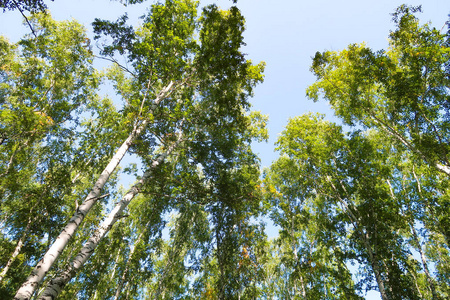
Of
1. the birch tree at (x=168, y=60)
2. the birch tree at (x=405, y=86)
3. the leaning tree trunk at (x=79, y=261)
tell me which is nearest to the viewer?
the leaning tree trunk at (x=79, y=261)

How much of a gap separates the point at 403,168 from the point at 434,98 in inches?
277

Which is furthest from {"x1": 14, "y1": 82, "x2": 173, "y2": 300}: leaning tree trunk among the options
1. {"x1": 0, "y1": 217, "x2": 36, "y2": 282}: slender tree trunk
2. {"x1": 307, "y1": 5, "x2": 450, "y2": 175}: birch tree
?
{"x1": 307, "y1": 5, "x2": 450, "y2": 175}: birch tree

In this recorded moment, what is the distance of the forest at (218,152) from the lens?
842 cm

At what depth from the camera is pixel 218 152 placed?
11156 mm

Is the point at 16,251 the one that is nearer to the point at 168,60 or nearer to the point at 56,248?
the point at 56,248

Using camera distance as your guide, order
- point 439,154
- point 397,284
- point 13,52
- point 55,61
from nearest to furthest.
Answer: point 439,154 < point 397,284 < point 55,61 < point 13,52

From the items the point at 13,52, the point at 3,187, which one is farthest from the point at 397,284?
the point at 13,52

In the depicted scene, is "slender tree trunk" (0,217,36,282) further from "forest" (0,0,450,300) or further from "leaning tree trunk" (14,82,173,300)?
"leaning tree trunk" (14,82,173,300)

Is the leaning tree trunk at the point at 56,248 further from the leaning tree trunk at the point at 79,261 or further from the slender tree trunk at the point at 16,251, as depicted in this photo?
the slender tree trunk at the point at 16,251

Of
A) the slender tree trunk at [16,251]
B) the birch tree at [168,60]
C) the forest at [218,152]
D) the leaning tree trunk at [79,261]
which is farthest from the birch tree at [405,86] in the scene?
the slender tree trunk at [16,251]

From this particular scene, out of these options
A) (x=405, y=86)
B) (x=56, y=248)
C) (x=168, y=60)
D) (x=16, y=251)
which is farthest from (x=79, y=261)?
(x=405, y=86)

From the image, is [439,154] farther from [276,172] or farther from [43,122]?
[43,122]

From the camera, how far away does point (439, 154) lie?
931cm

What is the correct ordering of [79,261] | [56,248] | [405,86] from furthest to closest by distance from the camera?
[405,86] → [79,261] → [56,248]
